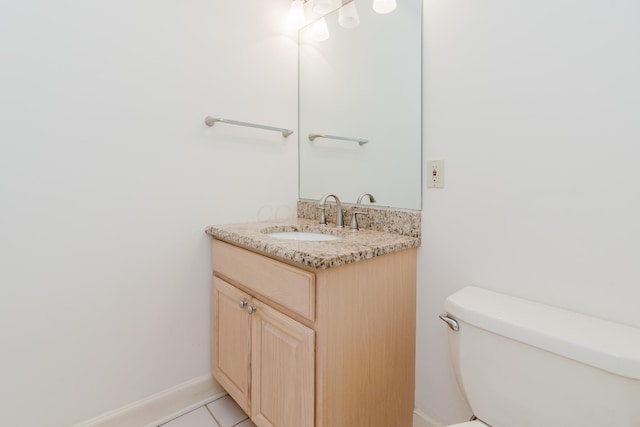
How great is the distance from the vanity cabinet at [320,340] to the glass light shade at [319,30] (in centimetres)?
120

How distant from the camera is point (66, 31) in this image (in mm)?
1108

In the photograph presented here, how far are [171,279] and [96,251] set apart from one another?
1.02 ft

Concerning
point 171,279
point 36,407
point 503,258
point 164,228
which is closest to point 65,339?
point 36,407

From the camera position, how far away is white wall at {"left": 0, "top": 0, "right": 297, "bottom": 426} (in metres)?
1.06

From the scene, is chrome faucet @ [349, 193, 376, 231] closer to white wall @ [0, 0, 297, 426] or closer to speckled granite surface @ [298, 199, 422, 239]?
speckled granite surface @ [298, 199, 422, 239]

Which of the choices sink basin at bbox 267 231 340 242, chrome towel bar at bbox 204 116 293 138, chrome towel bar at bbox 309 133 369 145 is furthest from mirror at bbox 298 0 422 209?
sink basin at bbox 267 231 340 242

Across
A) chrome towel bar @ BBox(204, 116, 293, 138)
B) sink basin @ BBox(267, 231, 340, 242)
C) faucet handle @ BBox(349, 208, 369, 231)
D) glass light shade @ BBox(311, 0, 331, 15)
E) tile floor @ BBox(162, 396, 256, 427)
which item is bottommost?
tile floor @ BBox(162, 396, 256, 427)

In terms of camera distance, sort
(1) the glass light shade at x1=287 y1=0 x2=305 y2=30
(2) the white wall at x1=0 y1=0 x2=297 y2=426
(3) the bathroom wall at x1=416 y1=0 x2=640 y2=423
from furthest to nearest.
A: (1) the glass light shade at x1=287 y1=0 x2=305 y2=30 → (2) the white wall at x1=0 y1=0 x2=297 y2=426 → (3) the bathroom wall at x1=416 y1=0 x2=640 y2=423

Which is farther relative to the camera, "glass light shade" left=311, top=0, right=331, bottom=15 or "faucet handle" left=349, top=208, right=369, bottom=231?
"glass light shade" left=311, top=0, right=331, bottom=15

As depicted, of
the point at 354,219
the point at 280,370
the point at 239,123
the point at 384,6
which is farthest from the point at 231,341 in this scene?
the point at 384,6

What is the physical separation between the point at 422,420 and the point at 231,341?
837mm

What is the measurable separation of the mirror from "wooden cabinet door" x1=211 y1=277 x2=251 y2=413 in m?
0.71

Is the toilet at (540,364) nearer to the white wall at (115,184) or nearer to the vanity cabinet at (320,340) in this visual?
the vanity cabinet at (320,340)

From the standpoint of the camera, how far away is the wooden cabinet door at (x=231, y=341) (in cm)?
122
